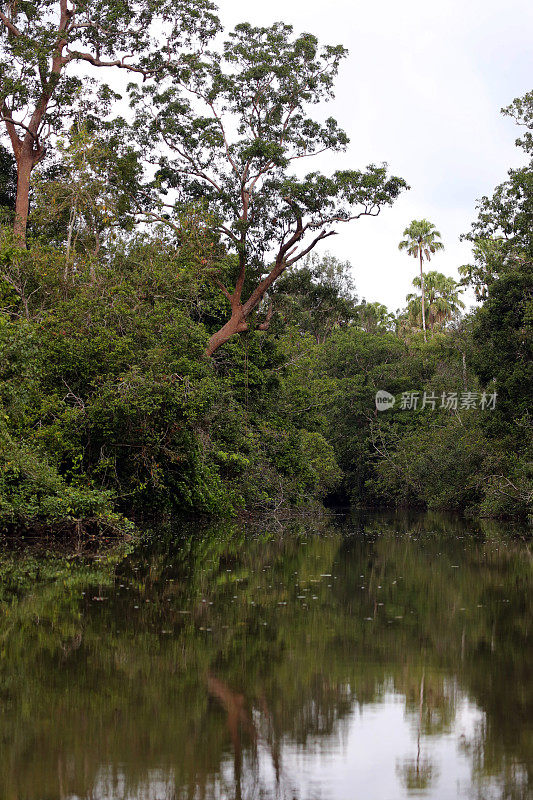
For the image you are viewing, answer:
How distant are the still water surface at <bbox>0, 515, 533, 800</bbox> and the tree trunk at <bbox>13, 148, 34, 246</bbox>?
14460 millimetres

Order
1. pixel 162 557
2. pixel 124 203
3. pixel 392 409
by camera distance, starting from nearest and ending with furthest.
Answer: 1. pixel 162 557
2. pixel 124 203
3. pixel 392 409

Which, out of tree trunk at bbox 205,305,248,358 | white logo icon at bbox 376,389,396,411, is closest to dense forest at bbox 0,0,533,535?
tree trunk at bbox 205,305,248,358

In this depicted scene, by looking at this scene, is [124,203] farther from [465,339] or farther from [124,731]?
[124,731]

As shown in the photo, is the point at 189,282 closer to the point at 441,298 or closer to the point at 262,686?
the point at 262,686

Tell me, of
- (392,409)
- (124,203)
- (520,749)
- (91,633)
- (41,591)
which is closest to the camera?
(520,749)

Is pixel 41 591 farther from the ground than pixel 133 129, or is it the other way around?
pixel 133 129

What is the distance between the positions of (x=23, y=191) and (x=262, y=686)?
2230cm

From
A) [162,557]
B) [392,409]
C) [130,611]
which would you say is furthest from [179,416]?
[392,409]

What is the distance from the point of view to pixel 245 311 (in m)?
27.5

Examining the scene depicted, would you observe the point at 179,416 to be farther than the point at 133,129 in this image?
No

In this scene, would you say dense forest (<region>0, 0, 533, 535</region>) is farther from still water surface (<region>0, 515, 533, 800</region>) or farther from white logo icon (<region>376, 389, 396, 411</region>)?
white logo icon (<region>376, 389, 396, 411</region>)

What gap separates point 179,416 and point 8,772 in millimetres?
15488

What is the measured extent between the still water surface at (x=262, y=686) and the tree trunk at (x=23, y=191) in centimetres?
1446

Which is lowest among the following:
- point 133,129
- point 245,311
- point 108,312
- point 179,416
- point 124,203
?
point 179,416
